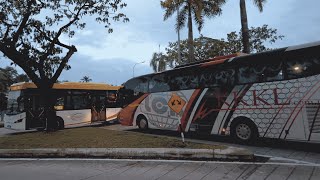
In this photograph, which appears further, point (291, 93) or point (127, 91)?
point (127, 91)

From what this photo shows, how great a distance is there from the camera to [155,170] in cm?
680

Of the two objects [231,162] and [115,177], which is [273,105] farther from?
[115,177]

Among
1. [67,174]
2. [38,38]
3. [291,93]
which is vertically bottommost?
[67,174]

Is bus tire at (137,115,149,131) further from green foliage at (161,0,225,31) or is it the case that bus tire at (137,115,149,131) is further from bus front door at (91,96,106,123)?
green foliage at (161,0,225,31)

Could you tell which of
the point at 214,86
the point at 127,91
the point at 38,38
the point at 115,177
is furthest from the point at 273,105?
the point at 38,38

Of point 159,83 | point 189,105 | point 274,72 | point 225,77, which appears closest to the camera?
point 274,72

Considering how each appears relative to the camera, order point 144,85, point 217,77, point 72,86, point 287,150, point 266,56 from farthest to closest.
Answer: point 72,86
point 144,85
point 217,77
point 266,56
point 287,150

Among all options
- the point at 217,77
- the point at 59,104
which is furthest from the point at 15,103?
the point at 217,77

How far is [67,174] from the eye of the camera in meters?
6.70

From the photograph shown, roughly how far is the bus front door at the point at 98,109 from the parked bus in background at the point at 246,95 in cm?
595

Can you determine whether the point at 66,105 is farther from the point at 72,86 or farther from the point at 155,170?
the point at 155,170

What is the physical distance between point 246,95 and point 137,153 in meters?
4.53

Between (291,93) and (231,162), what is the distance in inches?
134

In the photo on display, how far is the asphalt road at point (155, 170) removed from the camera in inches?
244
